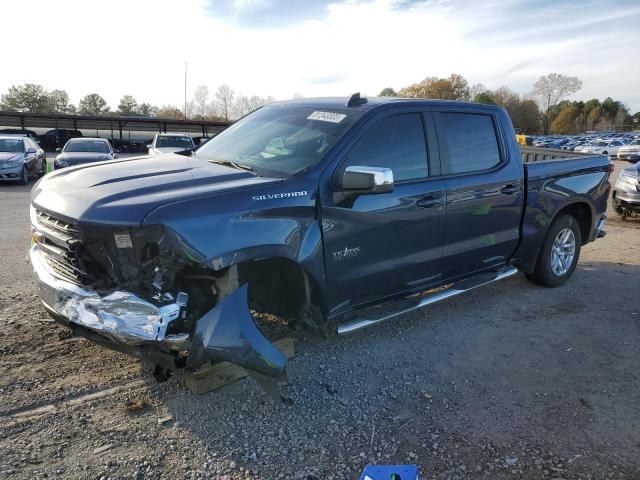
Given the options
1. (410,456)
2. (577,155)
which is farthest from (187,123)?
(410,456)

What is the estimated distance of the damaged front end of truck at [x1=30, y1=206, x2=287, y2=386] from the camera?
9.30 feet

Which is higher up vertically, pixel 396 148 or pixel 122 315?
pixel 396 148

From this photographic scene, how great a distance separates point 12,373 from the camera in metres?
3.52

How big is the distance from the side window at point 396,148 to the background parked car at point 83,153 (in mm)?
13327

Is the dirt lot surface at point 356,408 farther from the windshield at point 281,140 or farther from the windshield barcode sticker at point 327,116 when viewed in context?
the windshield barcode sticker at point 327,116

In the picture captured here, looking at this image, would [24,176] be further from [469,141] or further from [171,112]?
[171,112]

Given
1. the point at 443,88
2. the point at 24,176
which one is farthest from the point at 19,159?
the point at 443,88

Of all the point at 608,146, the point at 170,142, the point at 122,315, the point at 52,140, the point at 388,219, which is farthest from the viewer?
the point at 608,146

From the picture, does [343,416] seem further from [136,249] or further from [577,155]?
[577,155]

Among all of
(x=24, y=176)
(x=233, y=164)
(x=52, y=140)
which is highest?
(x=233, y=164)

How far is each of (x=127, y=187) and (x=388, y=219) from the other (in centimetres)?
187

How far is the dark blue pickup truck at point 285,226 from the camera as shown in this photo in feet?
9.48

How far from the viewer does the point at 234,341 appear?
292cm

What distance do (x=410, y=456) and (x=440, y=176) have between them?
231 cm
